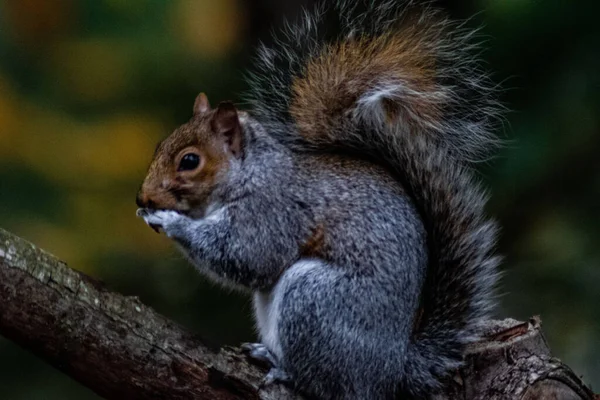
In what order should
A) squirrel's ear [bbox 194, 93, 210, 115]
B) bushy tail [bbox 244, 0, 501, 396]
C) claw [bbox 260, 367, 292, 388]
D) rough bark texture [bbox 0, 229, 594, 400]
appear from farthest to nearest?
squirrel's ear [bbox 194, 93, 210, 115] < bushy tail [bbox 244, 0, 501, 396] < claw [bbox 260, 367, 292, 388] < rough bark texture [bbox 0, 229, 594, 400]

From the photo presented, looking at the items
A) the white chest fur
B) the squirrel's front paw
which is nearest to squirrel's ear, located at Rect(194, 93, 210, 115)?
the squirrel's front paw

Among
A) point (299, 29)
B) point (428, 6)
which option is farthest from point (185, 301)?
point (428, 6)

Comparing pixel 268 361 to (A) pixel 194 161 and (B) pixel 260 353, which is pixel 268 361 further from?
(A) pixel 194 161

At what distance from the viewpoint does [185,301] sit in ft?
9.20

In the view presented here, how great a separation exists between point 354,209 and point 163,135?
667mm

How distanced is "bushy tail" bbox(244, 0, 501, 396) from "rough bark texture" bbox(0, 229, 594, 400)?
0.22m

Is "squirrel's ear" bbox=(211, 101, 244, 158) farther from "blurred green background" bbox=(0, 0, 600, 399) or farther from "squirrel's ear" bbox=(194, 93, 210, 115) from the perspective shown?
"blurred green background" bbox=(0, 0, 600, 399)

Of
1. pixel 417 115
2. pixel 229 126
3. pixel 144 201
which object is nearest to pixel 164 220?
pixel 144 201

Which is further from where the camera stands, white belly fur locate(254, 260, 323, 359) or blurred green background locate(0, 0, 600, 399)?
blurred green background locate(0, 0, 600, 399)

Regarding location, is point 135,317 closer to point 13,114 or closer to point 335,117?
point 335,117

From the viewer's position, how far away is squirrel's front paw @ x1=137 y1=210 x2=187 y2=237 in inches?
91.5

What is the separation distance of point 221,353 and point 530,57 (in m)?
Answer: 1.18

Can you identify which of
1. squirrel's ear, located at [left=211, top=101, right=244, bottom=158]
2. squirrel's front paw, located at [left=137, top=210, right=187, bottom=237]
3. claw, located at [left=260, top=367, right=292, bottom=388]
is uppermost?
squirrel's ear, located at [left=211, top=101, right=244, bottom=158]

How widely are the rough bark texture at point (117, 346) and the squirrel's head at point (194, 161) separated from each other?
383 millimetres
